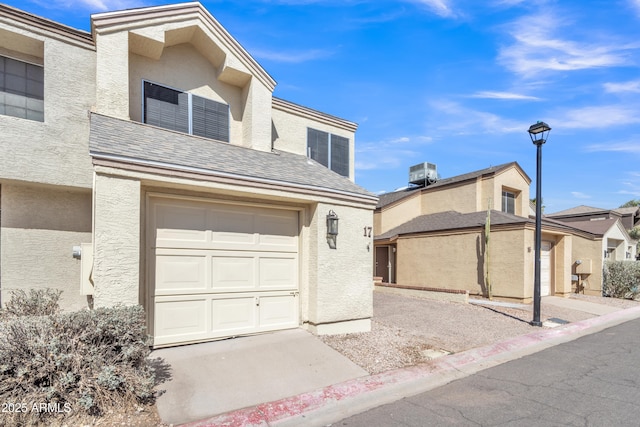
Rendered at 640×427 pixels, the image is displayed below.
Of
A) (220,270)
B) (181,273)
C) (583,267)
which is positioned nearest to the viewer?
(181,273)

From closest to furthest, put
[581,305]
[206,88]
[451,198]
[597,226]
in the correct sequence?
[206,88]
[581,305]
[597,226]
[451,198]

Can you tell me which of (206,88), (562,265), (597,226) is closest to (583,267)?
(562,265)

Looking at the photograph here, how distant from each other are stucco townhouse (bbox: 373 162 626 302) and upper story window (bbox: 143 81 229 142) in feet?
33.4

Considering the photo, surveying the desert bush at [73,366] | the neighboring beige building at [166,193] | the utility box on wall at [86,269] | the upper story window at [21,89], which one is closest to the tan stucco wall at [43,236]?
the neighboring beige building at [166,193]

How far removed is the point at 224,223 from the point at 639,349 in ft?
30.7

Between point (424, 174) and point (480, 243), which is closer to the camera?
point (480, 243)

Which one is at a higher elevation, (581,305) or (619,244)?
(619,244)

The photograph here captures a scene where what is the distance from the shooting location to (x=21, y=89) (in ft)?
25.4

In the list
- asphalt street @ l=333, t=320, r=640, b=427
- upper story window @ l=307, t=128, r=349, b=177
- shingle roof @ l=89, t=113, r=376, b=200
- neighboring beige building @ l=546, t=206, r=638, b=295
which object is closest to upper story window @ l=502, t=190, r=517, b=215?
neighboring beige building @ l=546, t=206, r=638, b=295

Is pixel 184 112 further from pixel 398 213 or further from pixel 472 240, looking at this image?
pixel 398 213

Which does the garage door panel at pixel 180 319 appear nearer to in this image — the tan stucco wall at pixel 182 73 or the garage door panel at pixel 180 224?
the garage door panel at pixel 180 224

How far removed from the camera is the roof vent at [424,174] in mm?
23641

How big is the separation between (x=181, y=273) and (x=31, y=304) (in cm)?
337

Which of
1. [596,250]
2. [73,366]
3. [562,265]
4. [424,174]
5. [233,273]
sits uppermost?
[424,174]
